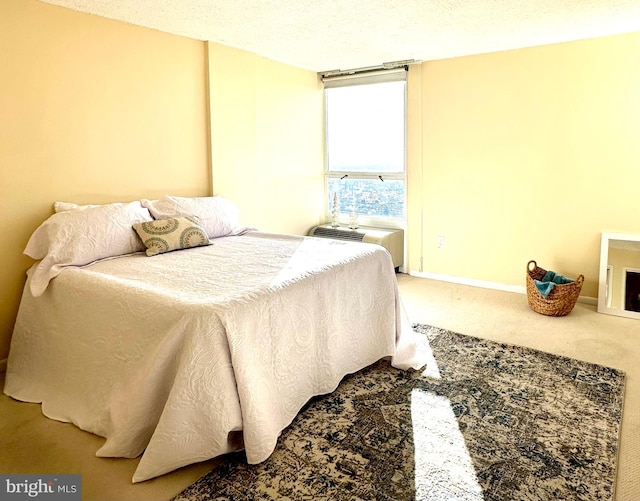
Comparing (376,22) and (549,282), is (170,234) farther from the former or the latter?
(549,282)

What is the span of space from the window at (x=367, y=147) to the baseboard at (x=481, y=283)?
0.61 m

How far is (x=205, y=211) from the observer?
3.58m

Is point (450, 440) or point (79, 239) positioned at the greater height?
point (79, 239)

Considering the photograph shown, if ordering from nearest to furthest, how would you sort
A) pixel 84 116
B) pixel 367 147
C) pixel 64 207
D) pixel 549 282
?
pixel 64 207
pixel 84 116
pixel 549 282
pixel 367 147

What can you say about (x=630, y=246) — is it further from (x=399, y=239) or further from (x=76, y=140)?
(x=76, y=140)

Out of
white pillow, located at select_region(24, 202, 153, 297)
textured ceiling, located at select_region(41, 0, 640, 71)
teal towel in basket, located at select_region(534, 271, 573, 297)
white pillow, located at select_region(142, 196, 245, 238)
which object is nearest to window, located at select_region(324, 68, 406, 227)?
textured ceiling, located at select_region(41, 0, 640, 71)

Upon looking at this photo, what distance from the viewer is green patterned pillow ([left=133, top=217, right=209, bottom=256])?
303 centimetres

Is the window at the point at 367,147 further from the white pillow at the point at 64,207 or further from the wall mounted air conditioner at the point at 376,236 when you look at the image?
the white pillow at the point at 64,207

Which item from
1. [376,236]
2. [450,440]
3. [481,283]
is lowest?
[450,440]

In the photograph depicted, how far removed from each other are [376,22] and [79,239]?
2.45 metres

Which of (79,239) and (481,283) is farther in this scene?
(481,283)

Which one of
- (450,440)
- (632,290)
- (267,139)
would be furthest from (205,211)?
(632,290)

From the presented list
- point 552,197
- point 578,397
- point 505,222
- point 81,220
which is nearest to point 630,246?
point 552,197

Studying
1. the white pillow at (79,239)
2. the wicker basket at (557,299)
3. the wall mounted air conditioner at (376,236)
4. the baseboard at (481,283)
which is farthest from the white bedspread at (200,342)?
the baseboard at (481,283)
